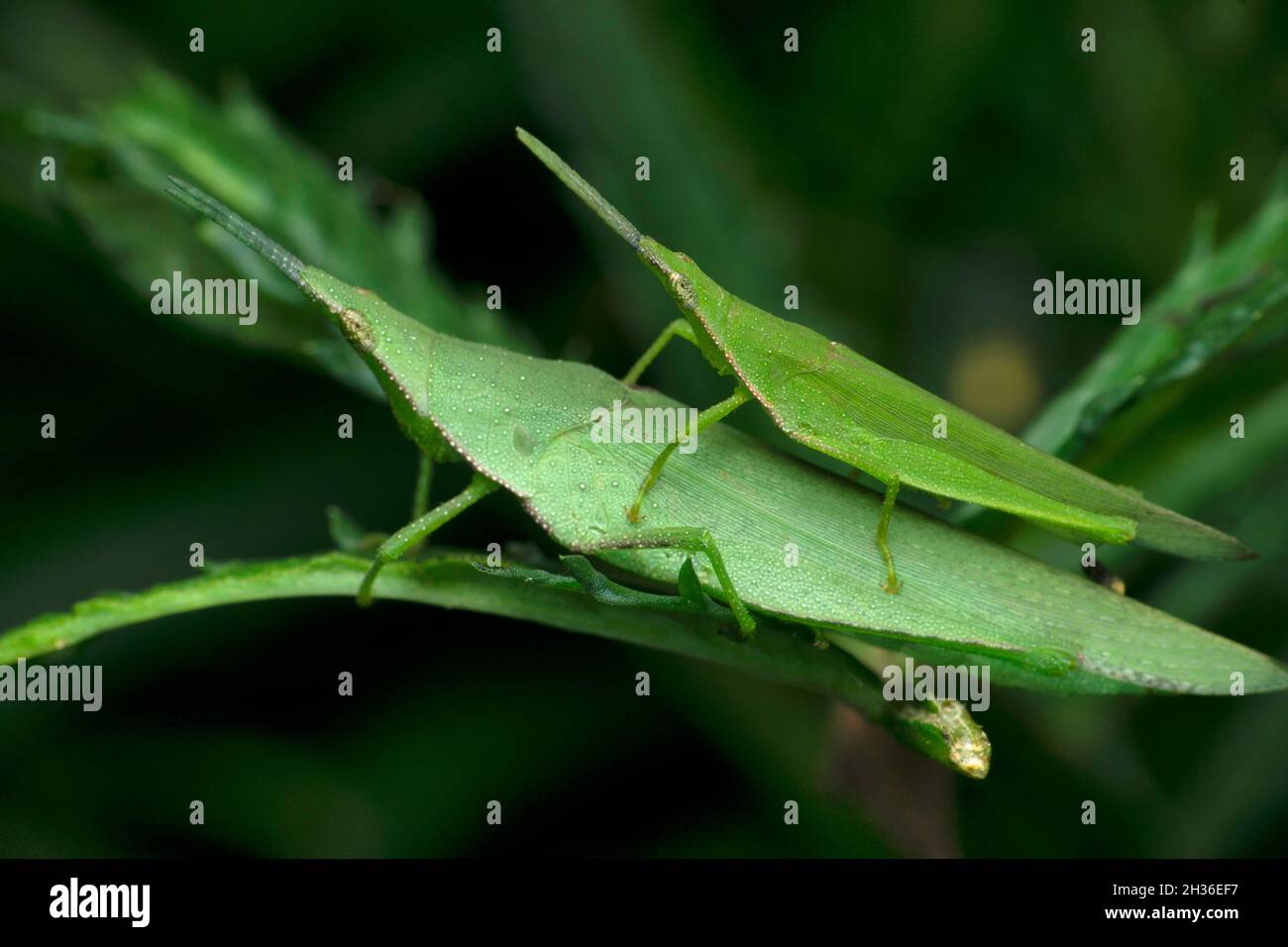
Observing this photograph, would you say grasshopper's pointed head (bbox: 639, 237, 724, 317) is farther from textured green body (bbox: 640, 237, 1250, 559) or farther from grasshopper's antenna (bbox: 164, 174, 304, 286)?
grasshopper's antenna (bbox: 164, 174, 304, 286)

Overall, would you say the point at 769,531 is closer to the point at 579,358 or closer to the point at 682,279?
the point at 682,279

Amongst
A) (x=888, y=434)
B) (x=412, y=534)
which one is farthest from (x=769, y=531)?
(x=412, y=534)

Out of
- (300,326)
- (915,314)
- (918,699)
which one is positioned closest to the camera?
(918,699)

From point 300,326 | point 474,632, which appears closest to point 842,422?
point 300,326

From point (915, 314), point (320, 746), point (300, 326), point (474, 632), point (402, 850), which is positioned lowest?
point (402, 850)

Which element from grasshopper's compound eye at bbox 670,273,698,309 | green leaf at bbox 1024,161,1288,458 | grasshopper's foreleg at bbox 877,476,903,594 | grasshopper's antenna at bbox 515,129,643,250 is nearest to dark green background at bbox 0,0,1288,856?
green leaf at bbox 1024,161,1288,458

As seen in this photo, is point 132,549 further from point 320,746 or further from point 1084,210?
point 1084,210
